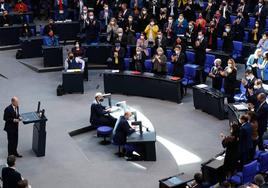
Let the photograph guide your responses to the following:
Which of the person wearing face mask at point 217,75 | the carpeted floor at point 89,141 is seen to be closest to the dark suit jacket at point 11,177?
the carpeted floor at point 89,141

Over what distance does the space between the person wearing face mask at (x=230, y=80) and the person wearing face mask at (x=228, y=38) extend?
14.6 feet

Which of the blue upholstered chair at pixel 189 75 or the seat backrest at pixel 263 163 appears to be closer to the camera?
the seat backrest at pixel 263 163

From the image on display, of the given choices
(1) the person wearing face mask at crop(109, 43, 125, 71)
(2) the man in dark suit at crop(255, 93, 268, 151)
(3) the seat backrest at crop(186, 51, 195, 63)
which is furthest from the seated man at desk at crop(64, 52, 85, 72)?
(2) the man in dark suit at crop(255, 93, 268, 151)

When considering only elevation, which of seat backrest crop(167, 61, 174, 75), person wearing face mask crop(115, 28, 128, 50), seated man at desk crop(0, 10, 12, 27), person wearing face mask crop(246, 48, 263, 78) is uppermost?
seated man at desk crop(0, 10, 12, 27)

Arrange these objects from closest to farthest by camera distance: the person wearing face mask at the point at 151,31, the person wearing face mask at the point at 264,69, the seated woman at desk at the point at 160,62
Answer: the person wearing face mask at the point at 264,69
the seated woman at desk at the point at 160,62
the person wearing face mask at the point at 151,31

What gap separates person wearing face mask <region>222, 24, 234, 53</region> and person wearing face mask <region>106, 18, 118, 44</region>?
432 centimetres

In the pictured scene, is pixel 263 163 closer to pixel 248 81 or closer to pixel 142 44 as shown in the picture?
pixel 248 81

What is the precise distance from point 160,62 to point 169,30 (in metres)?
3.40

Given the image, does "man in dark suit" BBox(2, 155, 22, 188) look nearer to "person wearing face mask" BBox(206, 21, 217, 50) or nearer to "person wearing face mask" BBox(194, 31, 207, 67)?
"person wearing face mask" BBox(194, 31, 207, 67)

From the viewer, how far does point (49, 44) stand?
72.9ft

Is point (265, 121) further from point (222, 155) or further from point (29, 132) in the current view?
point (29, 132)

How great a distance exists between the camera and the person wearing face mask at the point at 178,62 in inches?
754

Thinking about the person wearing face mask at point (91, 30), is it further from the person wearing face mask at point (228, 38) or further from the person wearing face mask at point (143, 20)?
the person wearing face mask at point (228, 38)

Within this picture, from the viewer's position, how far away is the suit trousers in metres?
13.9
